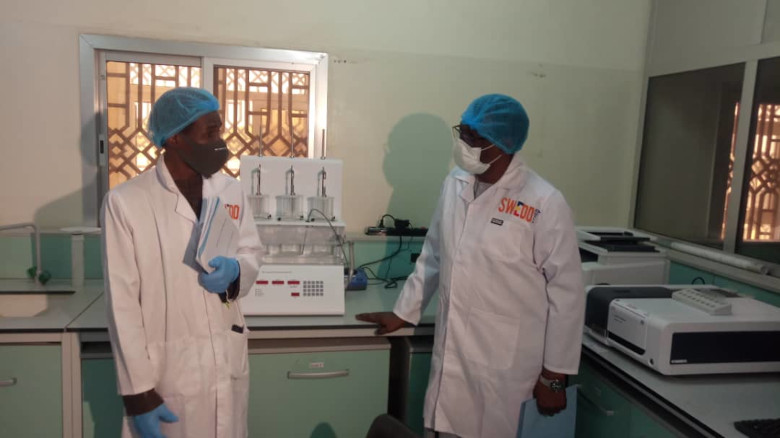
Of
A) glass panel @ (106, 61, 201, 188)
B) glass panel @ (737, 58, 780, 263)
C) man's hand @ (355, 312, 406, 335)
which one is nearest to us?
man's hand @ (355, 312, 406, 335)

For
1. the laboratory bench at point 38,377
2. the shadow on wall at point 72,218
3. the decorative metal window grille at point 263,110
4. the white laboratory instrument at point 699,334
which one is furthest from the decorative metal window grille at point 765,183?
the shadow on wall at point 72,218

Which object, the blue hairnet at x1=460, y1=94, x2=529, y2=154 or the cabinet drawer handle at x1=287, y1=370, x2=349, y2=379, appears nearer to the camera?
the blue hairnet at x1=460, y1=94, x2=529, y2=154

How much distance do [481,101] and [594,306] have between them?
33.8 inches

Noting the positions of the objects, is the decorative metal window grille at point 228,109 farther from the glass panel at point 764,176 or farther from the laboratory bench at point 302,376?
the glass panel at point 764,176

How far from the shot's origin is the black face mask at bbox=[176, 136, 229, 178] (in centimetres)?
151

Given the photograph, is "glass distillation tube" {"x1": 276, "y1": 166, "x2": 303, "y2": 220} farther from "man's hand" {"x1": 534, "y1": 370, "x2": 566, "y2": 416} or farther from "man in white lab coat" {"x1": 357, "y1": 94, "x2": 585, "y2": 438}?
"man's hand" {"x1": 534, "y1": 370, "x2": 566, "y2": 416}

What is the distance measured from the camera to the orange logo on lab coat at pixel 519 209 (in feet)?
5.45

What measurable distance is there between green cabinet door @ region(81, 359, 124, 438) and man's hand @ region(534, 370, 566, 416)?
1444mm

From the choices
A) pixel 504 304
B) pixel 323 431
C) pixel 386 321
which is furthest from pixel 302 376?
pixel 504 304

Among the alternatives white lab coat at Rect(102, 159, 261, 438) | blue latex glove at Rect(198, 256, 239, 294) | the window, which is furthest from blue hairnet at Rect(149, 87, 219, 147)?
the window

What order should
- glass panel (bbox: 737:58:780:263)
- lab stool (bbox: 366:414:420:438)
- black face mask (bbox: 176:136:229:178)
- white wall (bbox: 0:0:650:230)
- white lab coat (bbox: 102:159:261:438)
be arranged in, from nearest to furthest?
lab stool (bbox: 366:414:420:438) → white lab coat (bbox: 102:159:261:438) → black face mask (bbox: 176:136:229:178) → glass panel (bbox: 737:58:780:263) → white wall (bbox: 0:0:650:230)

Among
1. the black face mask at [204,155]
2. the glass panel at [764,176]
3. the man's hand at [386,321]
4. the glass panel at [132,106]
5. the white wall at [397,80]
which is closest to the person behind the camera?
the black face mask at [204,155]

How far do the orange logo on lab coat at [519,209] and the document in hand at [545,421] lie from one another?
0.56m

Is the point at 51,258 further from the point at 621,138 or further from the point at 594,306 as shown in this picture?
the point at 621,138
